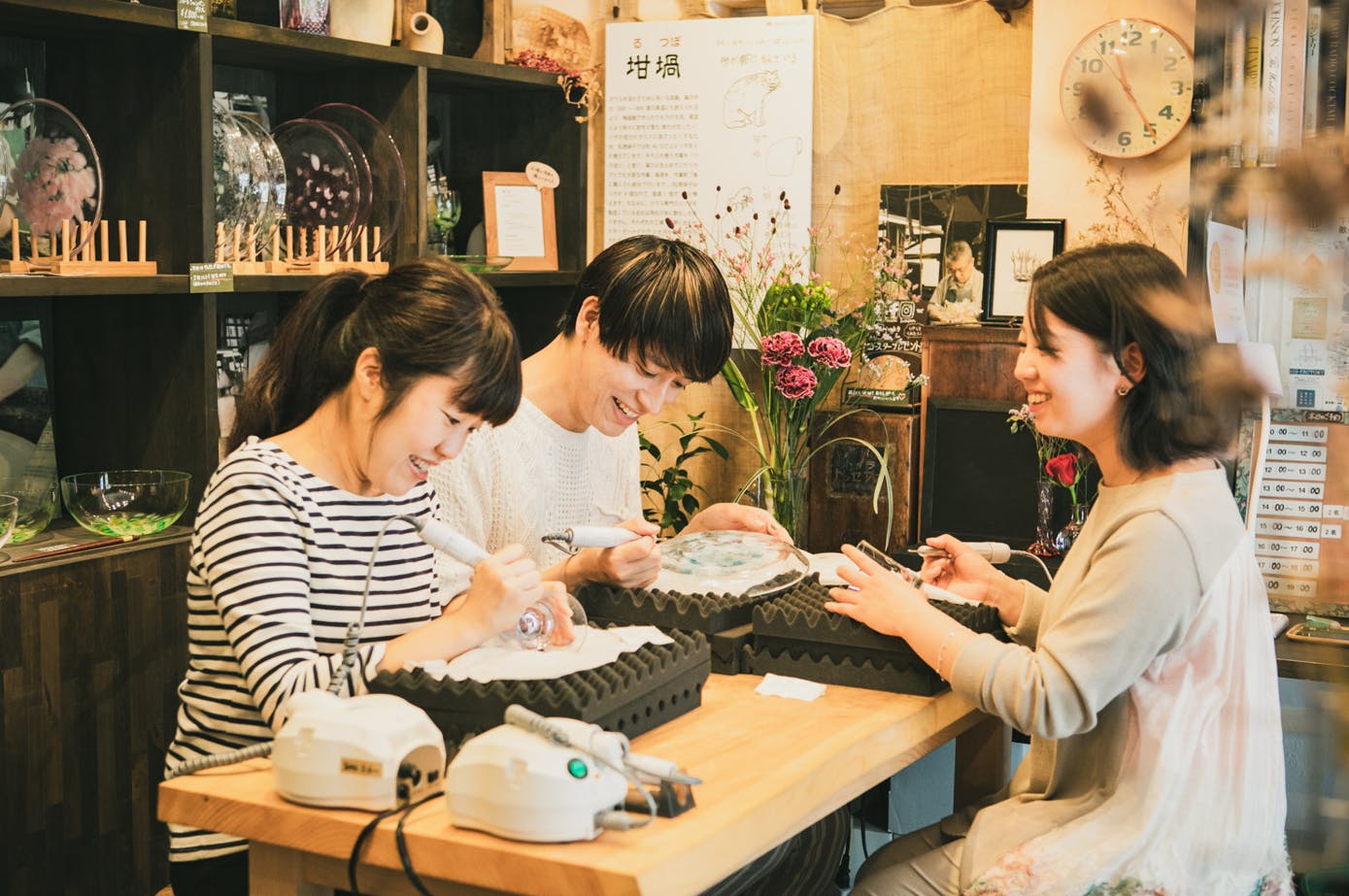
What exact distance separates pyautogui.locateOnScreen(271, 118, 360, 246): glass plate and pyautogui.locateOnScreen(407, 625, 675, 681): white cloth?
1.78 m

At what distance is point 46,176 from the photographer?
253cm

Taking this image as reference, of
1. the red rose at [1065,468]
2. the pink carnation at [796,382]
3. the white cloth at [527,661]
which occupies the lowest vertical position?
the white cloth at [527,661]

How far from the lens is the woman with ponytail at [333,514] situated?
1.57 metres

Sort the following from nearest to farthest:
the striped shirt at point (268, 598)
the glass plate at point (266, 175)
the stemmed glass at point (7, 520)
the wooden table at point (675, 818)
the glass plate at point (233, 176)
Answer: the wooden table at point (675, 818) < the striped shirt at point (268, 598) < the stemmed glass at point (7, 520) < the glass plate at point (233, 176) < the glass plate at point (266, 175)

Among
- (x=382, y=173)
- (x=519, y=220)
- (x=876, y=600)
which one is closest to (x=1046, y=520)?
(x=876, y=600)

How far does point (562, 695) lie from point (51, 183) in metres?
1.68

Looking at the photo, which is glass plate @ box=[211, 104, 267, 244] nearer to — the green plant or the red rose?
the green plant

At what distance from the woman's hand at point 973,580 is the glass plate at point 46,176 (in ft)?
5.42

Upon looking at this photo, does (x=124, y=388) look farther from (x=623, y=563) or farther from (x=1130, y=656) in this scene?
(x=1130, y=656)

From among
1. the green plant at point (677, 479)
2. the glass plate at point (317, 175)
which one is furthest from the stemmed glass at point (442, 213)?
the green plant at point (677, 479)

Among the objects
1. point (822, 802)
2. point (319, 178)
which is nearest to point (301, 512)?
point (822, 802)

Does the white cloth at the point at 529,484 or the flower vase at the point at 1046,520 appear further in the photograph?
the flower vase at the point at 1046,520

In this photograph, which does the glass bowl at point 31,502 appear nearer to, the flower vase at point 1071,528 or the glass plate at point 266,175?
the glass plate at point 266,175

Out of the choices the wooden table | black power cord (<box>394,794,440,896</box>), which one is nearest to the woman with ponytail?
the wooden table
